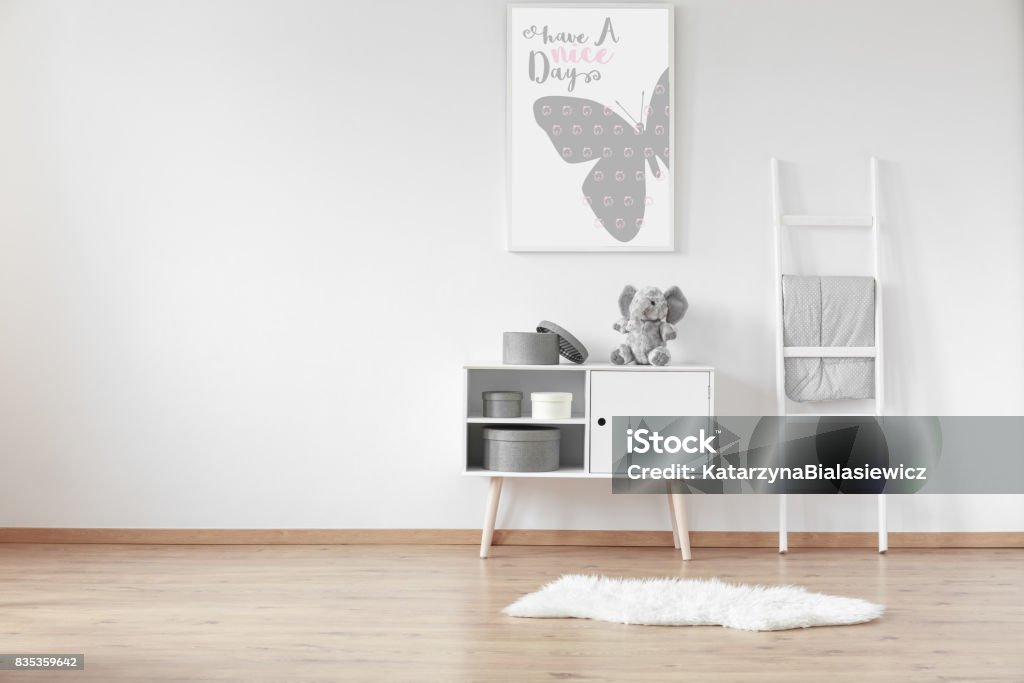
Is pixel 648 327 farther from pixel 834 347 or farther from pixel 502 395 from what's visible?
pixel 834 347

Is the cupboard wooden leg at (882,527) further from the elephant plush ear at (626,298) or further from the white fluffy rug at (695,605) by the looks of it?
the elephant plush ear at (626,298)

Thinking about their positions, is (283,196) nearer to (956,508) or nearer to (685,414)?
(685,414)

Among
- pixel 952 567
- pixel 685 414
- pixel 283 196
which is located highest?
pixel 283 196

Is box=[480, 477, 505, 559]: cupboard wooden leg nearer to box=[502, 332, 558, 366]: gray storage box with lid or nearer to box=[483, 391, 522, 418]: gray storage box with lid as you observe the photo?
box=[483, 391, 522, 418]: gray storage box with lid

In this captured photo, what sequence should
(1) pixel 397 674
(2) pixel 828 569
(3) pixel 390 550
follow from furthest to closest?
1. (3) pixel 390 550
2. (2) pixel 828 569
3. (1) pixel 397 674

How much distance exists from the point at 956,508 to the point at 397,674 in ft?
7.53

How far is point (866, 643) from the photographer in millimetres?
1966

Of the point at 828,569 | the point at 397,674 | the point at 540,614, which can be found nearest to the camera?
the point at 397,674

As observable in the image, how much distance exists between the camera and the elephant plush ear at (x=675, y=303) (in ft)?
9.75

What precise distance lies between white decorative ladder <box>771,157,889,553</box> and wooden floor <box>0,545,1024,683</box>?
17cm

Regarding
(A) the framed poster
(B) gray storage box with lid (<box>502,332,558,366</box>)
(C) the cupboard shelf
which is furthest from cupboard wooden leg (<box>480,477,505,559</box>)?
(A) the framed poster

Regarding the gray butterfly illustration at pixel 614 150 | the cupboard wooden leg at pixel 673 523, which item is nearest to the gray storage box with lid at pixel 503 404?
the cupboard wooden leg at pixel 673 523

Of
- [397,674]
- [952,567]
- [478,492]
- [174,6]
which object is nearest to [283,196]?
[174,6]

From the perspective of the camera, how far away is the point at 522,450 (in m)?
2.83
